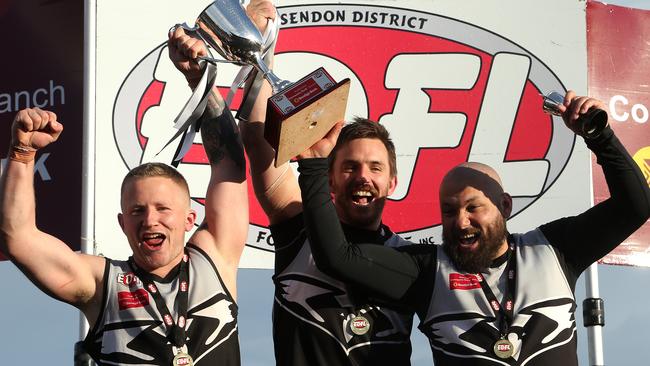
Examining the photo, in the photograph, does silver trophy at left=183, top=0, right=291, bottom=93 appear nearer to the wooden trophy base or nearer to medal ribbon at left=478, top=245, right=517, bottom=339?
the wooden trophy base

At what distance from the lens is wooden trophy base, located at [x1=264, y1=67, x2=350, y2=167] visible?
4.34 m

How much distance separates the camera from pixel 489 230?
479 cm

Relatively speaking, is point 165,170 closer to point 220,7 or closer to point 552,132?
point 220,7

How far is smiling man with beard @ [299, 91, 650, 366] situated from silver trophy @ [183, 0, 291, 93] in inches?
17.5

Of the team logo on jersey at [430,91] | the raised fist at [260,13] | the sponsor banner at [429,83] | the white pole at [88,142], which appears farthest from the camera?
the team logo on jersey at [430,91]

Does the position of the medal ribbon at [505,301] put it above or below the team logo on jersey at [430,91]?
below

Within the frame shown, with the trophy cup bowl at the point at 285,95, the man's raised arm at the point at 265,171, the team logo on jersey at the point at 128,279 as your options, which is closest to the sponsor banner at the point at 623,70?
the man's raised arm at the point at 265,171

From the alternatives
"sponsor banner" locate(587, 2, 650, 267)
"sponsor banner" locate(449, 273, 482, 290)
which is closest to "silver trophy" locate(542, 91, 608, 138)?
"sponsor banner" locate(449, 273, 482, 290)

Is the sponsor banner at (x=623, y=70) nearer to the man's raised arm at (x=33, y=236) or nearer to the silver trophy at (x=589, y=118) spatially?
the silver trophy at (x=589, y=118)

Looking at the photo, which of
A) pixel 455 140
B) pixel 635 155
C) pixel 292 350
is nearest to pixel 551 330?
pixel 292 350

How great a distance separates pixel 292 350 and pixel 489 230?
2.86ft

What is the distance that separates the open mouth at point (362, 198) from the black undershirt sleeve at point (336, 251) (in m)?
0.20

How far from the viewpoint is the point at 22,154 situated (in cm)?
436

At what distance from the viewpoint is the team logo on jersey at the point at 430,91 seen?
7746mm
